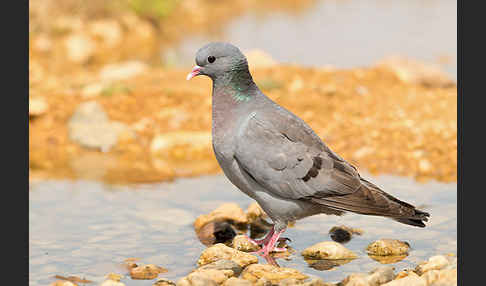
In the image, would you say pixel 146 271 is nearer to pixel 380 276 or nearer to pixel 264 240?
pixel 264 240

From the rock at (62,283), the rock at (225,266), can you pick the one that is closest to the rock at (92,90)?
the rock at (62,283)

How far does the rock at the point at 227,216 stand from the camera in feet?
20.9

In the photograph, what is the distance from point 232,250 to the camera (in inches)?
221

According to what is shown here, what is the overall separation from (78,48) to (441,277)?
1002cm

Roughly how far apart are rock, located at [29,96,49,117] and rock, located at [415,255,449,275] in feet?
18.2

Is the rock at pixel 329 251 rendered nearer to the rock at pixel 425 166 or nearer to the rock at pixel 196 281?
the rock at pixel 196 281

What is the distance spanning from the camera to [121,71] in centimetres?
1139

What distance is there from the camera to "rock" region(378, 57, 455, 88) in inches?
420

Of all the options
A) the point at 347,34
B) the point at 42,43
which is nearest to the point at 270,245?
the point at 42,43

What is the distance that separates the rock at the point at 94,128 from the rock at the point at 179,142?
0.49 m

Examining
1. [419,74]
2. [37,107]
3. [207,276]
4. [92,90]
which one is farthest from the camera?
[419,74]

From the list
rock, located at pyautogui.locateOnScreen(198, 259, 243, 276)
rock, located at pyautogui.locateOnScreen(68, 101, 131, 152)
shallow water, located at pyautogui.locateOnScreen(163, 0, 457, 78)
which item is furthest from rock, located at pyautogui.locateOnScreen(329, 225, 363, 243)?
shallow water, located at pyautogui.locateOnScreen(163, 0, 457, 78)

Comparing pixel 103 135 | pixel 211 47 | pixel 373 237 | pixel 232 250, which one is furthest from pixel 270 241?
pixel 103 135

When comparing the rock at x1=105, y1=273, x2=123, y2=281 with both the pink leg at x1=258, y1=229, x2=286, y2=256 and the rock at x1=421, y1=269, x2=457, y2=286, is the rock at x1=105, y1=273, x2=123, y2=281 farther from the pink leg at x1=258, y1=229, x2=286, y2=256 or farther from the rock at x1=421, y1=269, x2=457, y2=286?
the rock at x1=421, y1=269, x2=457, y2=286
